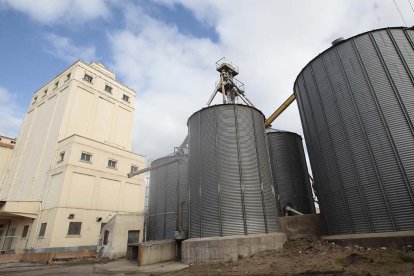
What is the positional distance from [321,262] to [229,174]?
744 cm

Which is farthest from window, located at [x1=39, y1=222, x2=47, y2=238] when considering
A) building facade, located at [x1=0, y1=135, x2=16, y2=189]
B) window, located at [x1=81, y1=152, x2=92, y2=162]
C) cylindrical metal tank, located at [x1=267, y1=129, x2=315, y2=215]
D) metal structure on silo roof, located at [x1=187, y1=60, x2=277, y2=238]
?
cylindrical metal tank, located at [x1=267, y1=129, x2=315, y2=215]

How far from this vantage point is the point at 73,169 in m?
27.8

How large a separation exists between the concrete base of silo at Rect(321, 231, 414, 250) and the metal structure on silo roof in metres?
4.51

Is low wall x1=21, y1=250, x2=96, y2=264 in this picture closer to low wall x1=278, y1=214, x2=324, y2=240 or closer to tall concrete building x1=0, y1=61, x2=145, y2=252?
tall concrete building x1=0, y1=61, x2=145, y2=252

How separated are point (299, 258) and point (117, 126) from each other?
3161 centimetres

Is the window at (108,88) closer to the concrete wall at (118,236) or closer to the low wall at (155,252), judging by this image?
the concrete wall at (118,236)

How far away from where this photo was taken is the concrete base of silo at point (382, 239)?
11094 mm

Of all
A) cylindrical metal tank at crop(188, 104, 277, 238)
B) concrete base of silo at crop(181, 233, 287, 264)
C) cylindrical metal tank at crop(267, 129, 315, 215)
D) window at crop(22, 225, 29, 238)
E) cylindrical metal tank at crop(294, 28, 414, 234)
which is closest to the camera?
cylindrical metal tank at crop(294, 28, 414, 234)

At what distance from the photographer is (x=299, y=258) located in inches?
491

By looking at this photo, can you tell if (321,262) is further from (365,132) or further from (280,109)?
(280,109)

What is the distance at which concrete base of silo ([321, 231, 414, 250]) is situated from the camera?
36.4ft

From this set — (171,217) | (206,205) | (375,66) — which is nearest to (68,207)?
(171,217)

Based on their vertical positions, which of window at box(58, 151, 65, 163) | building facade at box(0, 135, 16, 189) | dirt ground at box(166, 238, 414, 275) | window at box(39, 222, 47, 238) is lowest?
dirt ground at box(166, 238, 414, 275)

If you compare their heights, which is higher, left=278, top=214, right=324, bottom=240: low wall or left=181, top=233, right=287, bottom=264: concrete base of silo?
left=278, top=214, right=324, bottom=240: low wall
